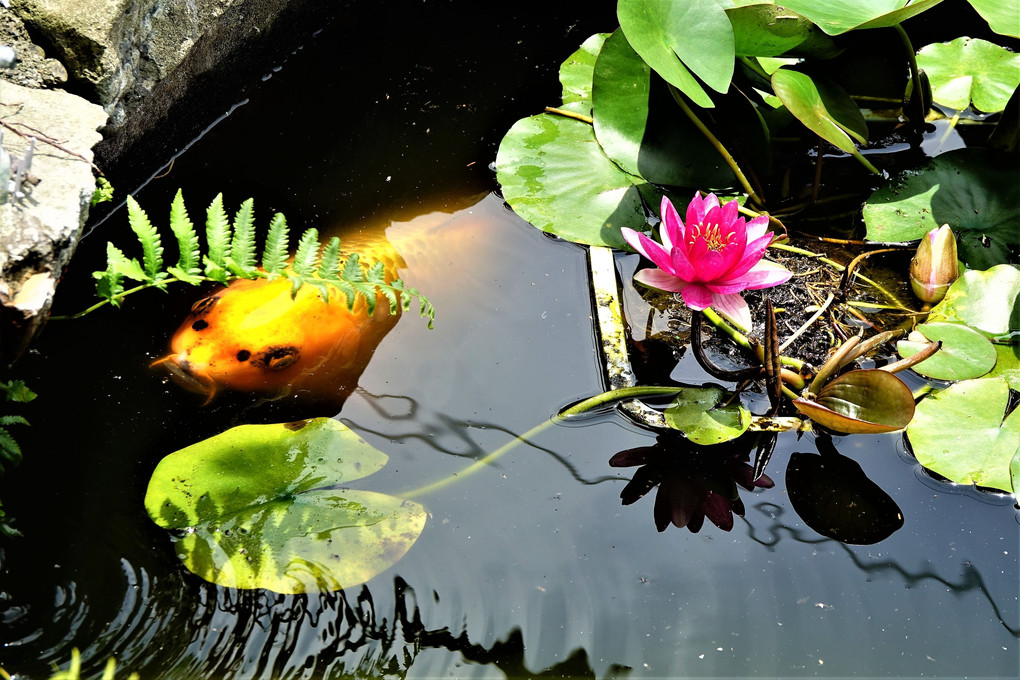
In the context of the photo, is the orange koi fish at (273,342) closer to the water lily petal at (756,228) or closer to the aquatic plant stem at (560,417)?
the aquatic plant stem at (560,417)

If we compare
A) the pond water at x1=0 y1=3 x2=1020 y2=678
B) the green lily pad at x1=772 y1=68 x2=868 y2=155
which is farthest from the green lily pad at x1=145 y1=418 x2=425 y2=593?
the green lily pad at x1=772 y1=68 x2=868 y2=155

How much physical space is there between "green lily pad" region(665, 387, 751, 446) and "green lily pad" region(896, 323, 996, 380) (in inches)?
17.9

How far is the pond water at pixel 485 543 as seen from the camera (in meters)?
1.40

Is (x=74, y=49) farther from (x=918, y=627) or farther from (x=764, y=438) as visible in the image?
(x=918, y=627)

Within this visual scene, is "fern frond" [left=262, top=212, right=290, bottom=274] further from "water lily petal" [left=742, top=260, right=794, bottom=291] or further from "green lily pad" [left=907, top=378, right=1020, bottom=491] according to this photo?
"green lily pad" [left=907, top=378, right=1020, bottom=491]

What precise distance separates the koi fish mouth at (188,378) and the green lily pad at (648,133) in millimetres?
1269

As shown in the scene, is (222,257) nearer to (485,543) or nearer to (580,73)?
(485,543)

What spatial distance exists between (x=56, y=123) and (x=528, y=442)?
1406mm

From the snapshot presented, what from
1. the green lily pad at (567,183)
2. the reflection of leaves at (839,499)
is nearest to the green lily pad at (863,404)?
the reflection of leaves at (839,499)

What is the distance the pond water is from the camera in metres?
1.40

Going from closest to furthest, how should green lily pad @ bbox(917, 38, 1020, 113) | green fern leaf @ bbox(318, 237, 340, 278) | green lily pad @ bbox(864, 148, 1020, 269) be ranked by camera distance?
green fern leaf @ bbox(318, 237, 340, 278) → green lily pad @ bbox(864, 148, 1020, 269) → green lily pad @ bbox(917, 38, 1020, 113)

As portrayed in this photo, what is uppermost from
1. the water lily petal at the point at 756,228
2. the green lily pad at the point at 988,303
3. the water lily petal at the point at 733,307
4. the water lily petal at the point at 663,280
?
the water lily petal at the point at 756,228

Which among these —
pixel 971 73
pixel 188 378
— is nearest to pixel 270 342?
pixel 188 378

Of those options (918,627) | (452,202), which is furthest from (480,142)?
(918,627)
